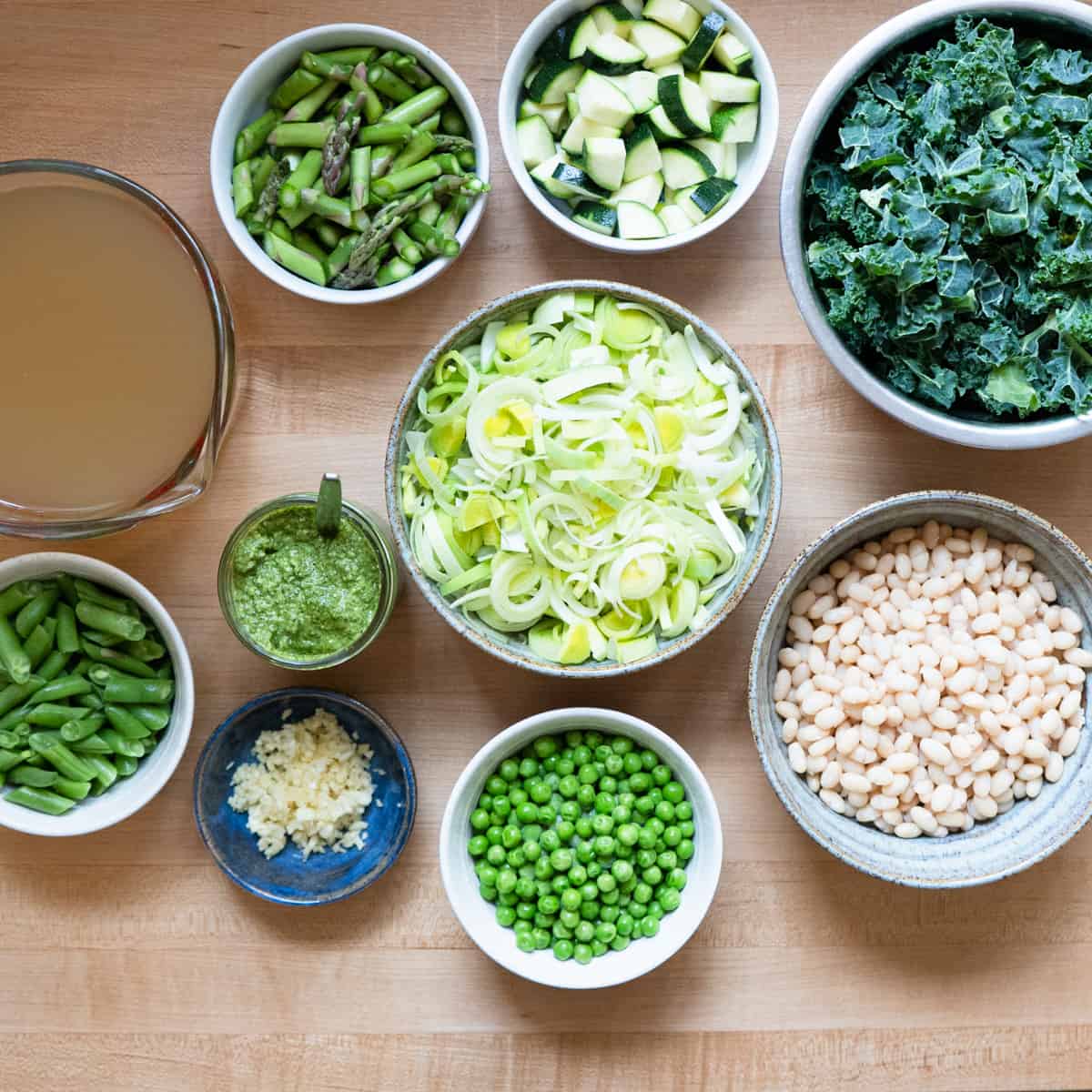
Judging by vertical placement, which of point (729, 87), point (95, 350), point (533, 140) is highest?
point (729, 87)

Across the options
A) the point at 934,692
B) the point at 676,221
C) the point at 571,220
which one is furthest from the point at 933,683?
the point at 571,220

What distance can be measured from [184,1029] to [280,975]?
21 cm

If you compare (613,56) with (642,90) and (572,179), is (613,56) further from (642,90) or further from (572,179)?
(572,179)

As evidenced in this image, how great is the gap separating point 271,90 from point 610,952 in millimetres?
1590

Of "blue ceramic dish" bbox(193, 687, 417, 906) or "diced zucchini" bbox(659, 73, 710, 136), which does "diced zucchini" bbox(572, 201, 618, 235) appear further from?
"blue ceramic dish" bbox(193, 687, 417, 906)

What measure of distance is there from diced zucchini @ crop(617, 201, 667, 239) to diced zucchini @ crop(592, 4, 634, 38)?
0.95ft

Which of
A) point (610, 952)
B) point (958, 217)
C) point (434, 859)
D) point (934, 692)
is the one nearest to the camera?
point (958, 217)

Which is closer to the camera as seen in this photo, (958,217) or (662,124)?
(958,217)

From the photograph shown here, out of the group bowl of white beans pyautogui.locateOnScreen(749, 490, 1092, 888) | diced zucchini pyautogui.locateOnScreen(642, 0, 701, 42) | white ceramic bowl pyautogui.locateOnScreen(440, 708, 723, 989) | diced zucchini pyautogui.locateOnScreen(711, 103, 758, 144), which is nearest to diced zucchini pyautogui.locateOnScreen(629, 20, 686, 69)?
diced zucchini pyautogui.locateOnScreen(642, 0, 701, 42)

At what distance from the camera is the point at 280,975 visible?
2.03 meters

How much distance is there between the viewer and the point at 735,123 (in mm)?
1810

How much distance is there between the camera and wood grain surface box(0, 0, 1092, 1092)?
1.94 metres

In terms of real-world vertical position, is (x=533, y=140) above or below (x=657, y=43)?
below

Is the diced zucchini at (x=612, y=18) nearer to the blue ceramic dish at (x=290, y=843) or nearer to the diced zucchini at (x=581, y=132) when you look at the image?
the diced zucchini at (x=581, y=132)
